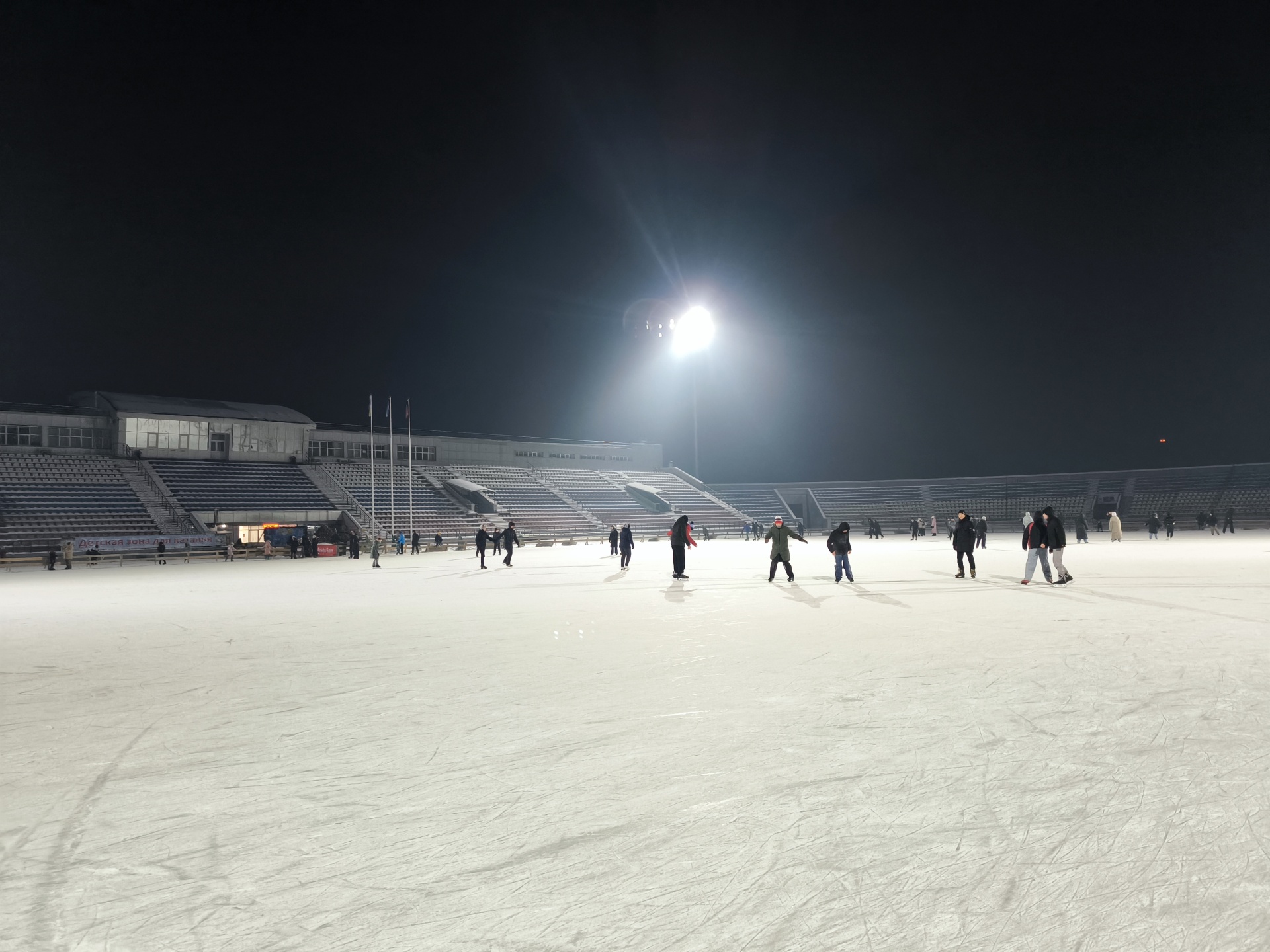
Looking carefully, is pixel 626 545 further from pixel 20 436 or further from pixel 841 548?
pixel 20 436

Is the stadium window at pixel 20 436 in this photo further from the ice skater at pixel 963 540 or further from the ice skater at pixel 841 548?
the ice skater at pixel 963 540

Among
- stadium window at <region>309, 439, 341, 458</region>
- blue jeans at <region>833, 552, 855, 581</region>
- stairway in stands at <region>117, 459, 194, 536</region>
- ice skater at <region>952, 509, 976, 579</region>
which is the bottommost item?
blue jeans at <region>833, 552, 855, 581</region>

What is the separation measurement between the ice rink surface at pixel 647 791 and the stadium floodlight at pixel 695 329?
49.6 meters

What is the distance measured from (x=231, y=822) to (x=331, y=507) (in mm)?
45550

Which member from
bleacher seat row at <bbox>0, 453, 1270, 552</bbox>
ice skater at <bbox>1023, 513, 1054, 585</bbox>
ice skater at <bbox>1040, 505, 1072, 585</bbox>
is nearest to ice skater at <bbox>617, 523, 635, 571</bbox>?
ice skater at <bbox>1023, 513, 1054, 585</bbox>

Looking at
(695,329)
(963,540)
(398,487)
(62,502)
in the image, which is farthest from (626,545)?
(695,329)

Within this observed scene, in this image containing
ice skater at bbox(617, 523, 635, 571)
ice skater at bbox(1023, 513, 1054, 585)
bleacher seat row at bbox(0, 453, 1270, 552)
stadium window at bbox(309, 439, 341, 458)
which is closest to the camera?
ice skater at bbox(1023, 513, 1054, 585)

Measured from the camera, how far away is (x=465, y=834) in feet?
11.3

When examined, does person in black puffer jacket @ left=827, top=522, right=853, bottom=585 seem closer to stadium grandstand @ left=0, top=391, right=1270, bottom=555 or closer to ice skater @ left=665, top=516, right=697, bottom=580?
ice skater @ left=665, top=516, right=697, bottom=580

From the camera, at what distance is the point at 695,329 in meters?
57.7

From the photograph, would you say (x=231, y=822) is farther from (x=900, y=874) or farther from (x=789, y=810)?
(x=900, y=874)

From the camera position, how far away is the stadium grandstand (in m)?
40.7

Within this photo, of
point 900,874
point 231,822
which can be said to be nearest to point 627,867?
point 900,874

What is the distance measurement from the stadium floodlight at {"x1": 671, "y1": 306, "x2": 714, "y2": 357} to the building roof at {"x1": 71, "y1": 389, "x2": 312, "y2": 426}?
1068 inches
